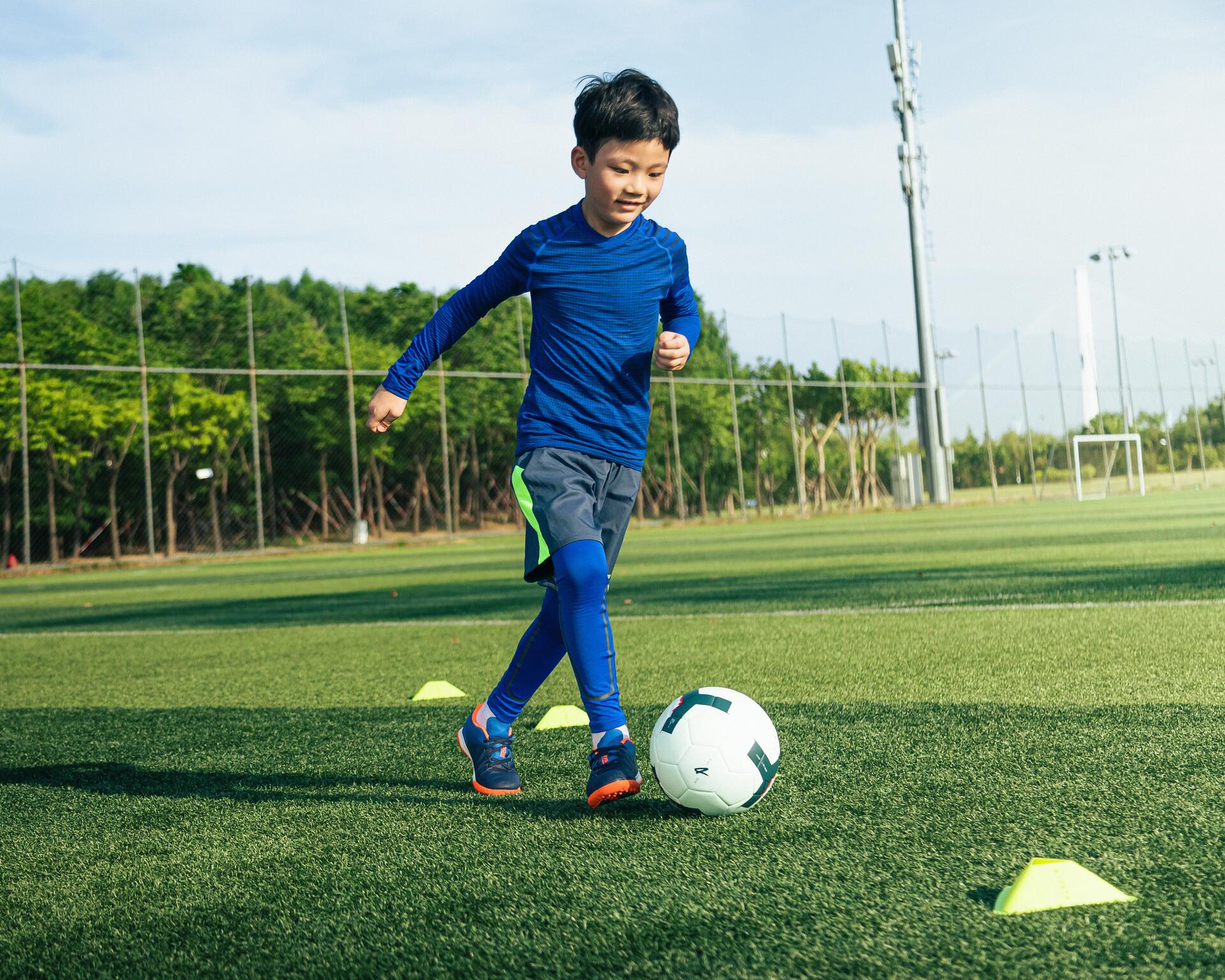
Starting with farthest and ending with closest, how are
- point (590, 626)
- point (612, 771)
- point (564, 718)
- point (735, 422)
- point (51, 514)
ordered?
point (735, 422) → point (51, 514) → point (564, 718) → point (590, 626) → point (612, 771)

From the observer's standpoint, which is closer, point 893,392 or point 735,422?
point 735,422

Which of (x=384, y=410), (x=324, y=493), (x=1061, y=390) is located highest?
(x=1061, y=390)

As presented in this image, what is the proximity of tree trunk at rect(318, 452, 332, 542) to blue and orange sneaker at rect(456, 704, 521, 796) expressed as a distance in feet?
87.2

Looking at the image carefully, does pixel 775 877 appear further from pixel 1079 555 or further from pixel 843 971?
pixel 1079 555

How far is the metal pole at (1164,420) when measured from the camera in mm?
42438

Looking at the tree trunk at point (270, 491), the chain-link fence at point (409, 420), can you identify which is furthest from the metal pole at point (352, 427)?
the tree trunk at point (270, 491)

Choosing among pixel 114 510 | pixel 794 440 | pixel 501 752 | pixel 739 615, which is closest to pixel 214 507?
pixel 114 510

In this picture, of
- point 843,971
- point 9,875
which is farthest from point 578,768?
point 843,971

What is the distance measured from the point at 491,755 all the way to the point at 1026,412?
37398 millimetres

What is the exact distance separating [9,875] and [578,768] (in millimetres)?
1399

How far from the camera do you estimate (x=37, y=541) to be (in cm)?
2847

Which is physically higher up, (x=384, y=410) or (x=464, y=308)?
(x=464, y=308)

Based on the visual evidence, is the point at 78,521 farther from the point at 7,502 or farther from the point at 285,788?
the point at 285,788

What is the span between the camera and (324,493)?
3088 cm
